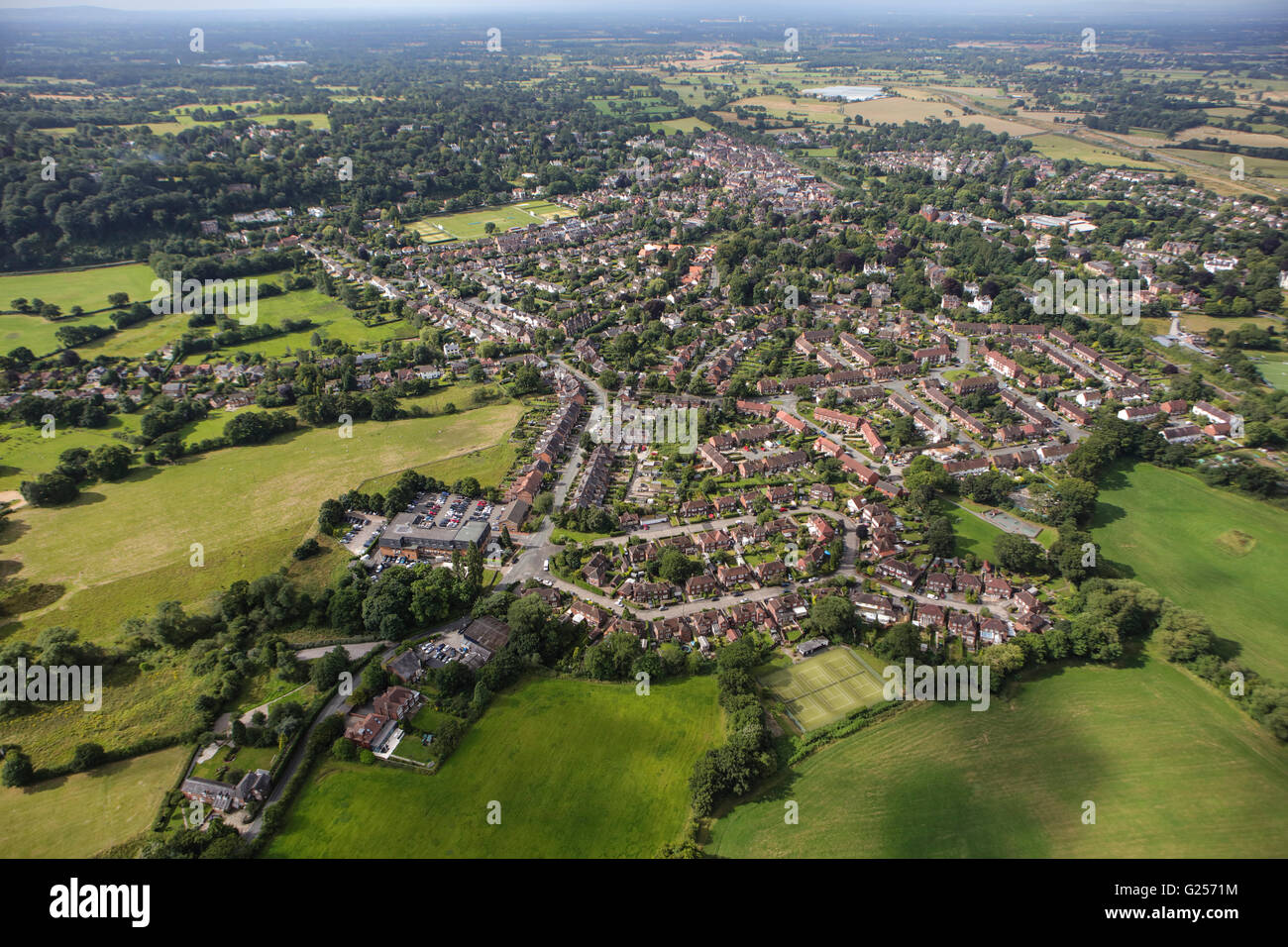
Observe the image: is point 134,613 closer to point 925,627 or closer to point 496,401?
point 496,401

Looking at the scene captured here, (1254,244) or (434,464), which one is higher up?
(1254,244)

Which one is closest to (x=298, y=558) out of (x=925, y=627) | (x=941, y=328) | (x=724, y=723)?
(x=724, y=723)

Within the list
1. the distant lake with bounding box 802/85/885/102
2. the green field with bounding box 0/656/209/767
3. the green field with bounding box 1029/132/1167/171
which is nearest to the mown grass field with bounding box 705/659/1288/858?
the green field with bounding box 0/656/209/767

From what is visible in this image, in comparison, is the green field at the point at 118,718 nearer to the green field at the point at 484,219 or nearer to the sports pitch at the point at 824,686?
the sports pitch at the point at 824,686

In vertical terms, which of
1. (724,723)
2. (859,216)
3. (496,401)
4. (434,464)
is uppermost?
(859,216)

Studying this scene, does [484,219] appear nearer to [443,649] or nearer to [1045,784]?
[443,649]
